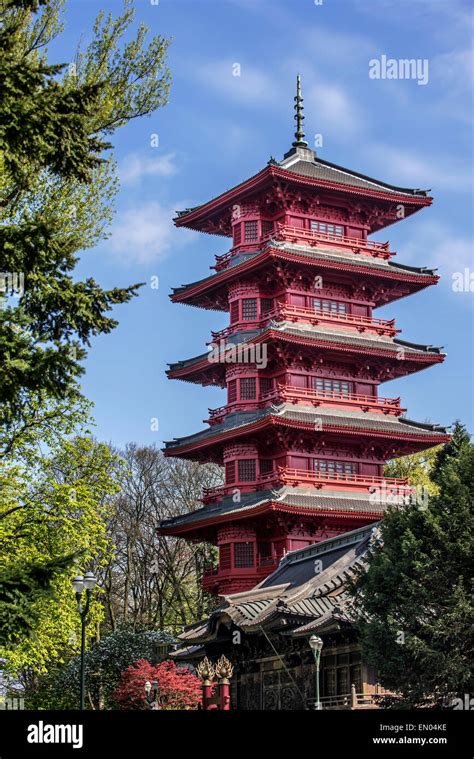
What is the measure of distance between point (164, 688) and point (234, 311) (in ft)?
78.9

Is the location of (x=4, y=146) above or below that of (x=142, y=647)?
above

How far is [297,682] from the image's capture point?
32.6m

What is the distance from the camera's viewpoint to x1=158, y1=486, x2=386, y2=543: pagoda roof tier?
4603 centimetres

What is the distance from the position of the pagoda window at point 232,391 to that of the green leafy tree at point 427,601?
25320 mm

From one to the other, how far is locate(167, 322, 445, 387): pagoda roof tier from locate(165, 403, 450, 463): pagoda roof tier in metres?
3.02

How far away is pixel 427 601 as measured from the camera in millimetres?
24922

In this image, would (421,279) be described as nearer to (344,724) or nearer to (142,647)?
(142,647)

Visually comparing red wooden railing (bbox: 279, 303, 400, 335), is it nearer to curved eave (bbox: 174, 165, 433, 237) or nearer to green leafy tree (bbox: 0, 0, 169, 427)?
curved eave (bbox: 174, 165, 433, 237)

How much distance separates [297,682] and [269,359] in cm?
2147

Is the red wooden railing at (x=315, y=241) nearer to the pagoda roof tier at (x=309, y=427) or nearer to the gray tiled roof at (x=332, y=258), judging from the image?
the gray tiled roof at (x=332, y=258)

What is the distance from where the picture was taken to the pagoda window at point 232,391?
170 ft

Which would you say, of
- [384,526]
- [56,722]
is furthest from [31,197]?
[56,722]

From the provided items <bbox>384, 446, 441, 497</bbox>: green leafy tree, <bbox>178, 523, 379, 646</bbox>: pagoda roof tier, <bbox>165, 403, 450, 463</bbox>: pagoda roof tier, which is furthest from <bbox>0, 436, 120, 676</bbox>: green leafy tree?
<bbox>384, 446, 441, 497</bbox>: green leafy tree

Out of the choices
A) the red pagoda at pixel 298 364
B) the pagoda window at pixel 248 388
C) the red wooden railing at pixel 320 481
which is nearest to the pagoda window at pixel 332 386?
the red pagoda at pixel 298 364
